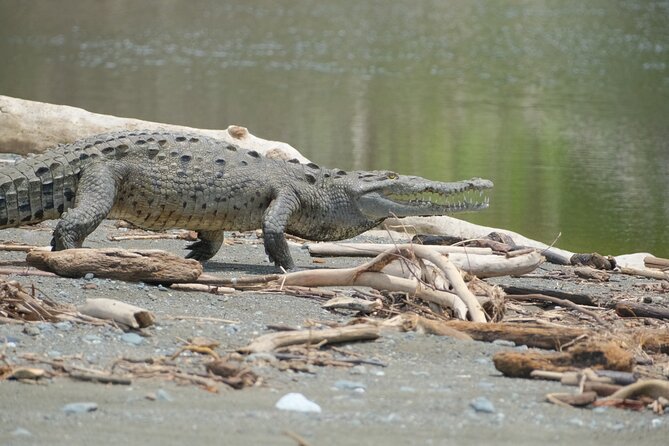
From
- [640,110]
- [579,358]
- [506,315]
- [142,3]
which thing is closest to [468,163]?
[640,110]

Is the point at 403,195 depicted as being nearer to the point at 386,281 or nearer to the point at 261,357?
the point at 386,281

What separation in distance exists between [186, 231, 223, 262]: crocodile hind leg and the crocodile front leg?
512mm

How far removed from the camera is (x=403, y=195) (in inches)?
317

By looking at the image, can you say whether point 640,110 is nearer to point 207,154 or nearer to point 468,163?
point 468,163

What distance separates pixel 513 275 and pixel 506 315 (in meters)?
1.00

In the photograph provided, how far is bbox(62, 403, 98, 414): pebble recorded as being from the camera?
12.9 ft

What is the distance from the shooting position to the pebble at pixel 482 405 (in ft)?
13.8

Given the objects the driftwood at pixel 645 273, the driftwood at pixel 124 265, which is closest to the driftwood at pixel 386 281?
the driftwood at pixel 124 265

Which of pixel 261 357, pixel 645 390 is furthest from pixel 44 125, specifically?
pixel 645 390

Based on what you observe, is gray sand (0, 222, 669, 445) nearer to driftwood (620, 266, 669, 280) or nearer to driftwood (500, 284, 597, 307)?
driftwood (500, 284, 597, 307)

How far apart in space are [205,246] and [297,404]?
3.89 meters

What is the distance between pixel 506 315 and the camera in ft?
20.5

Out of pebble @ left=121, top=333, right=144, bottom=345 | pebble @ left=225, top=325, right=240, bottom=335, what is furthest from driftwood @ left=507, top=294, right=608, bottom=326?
pebble @ left=121, top=333, right=144, bottom=345

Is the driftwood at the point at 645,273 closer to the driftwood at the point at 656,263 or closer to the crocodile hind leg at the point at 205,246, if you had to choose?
the driftwood at the point at 656,263
